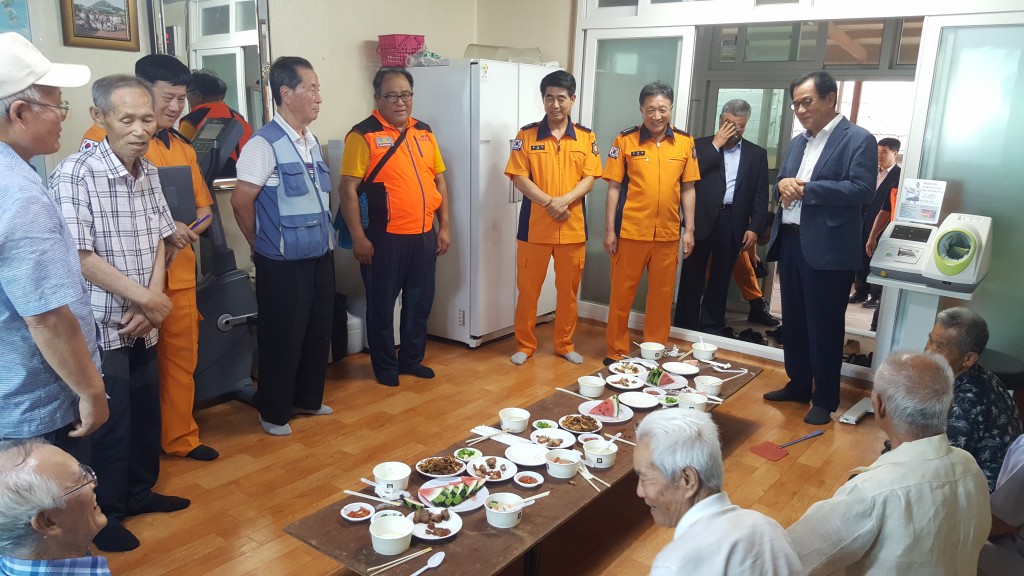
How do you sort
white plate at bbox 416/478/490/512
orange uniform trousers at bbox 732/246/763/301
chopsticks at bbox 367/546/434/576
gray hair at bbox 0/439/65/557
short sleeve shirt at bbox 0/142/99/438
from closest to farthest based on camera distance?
gray hair at bbox 0/439/65/557 → short sleeve shirt at bbox 0/142/99/438 → chopsticks at bbox 367/546/434/576 → white plate at bbox 416/478/490/512 → orange uniform trousers at bbox 732/246/763/301

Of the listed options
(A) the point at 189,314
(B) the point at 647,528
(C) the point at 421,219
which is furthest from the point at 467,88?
(B) the point at 647,528

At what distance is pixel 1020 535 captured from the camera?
1892 mm

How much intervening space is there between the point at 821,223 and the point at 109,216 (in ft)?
9.68

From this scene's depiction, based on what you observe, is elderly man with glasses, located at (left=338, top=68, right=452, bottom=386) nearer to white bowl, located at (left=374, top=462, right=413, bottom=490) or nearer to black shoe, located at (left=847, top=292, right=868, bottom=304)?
white bowl, located at (left=374, top=462, right=413, bottom=490)

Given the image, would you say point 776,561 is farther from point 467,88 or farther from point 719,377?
point 467,88

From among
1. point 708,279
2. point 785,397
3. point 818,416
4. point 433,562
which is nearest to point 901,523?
point 433,562

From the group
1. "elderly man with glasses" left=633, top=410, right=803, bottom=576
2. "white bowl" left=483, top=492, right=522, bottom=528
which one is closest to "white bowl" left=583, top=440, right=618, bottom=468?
"white bowl" left=483, top=492, right=522, bottom=528

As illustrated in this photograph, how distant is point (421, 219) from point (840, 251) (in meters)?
2.09

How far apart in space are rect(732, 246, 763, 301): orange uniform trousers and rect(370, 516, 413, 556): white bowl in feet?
13.4

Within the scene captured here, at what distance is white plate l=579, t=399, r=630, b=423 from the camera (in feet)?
8.59

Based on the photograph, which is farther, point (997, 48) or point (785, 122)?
point (785, 122)

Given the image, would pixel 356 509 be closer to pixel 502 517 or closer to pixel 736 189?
pixel 502 517

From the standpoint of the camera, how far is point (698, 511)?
1.35 m

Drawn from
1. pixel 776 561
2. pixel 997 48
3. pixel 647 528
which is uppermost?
pixel 997 48
